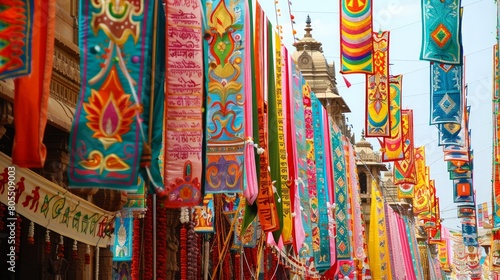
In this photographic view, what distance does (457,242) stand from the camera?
119625 mm

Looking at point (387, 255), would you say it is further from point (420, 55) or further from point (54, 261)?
point (54, 261)

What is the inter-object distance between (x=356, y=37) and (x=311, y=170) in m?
3.68

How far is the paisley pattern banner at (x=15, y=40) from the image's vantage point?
1117 centimetres

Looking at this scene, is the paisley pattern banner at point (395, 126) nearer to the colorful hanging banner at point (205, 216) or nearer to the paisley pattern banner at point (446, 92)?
the paisley pattern banner at point (446, 92)

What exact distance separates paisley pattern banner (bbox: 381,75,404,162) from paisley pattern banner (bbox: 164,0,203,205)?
1868cm

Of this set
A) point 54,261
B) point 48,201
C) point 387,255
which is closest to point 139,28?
point 48,201

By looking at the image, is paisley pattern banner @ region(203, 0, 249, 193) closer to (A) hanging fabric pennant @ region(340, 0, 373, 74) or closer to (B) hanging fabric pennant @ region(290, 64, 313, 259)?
(B) hanging fabric pennant @ region(290, 64, 313, 259)

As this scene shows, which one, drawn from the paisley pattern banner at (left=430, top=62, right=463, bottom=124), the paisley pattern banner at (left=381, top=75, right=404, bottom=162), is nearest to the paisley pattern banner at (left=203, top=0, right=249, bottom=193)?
the paisley pattern banner at (left=430, top=62, right=463, bottom=124)

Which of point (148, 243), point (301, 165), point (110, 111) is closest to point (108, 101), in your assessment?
point (110, 111)

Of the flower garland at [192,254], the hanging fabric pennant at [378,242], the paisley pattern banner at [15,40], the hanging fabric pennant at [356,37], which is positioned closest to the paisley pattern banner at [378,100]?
the hanging fabric pennant at [356,37]

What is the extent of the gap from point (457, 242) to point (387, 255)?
7685cm

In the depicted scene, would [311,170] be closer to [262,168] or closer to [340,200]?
[340,200]

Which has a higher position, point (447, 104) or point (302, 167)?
point (447, 104)

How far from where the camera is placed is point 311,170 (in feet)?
93.4
